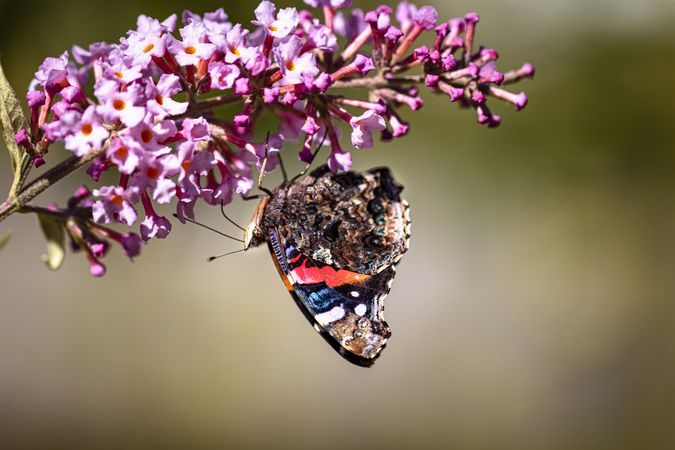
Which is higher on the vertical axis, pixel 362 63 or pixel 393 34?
pixel 393 34

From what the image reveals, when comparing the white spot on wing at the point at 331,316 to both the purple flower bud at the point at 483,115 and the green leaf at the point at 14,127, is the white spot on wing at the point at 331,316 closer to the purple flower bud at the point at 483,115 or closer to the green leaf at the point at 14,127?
the purple flower bud at the point at 483,115

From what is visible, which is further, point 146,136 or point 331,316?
point 331,316

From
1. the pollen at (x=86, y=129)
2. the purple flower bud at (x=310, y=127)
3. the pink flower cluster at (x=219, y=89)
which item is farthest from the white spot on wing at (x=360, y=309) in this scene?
the pollen at (x=86, y=129)

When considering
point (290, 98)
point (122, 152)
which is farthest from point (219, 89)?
point (122, 152)

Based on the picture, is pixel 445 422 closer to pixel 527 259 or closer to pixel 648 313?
pixel 527 259

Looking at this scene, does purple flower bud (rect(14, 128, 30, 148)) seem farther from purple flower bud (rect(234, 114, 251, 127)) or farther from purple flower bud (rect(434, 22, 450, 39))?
purple flower bud (rect(434, 22, 450, 39))

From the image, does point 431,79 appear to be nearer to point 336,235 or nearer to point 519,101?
point 519,101

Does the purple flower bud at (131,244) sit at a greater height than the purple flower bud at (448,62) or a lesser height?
lesser
